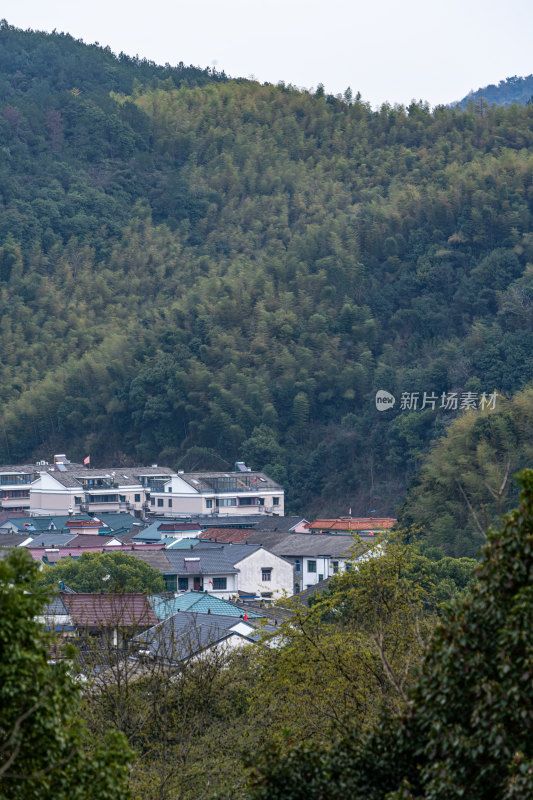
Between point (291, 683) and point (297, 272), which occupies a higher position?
point (297, 272)

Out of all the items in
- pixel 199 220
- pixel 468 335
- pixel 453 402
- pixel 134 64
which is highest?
pixel 134 64

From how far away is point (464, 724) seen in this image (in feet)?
22.7

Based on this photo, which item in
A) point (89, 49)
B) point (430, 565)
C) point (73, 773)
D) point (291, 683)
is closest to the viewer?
point (73, 773)

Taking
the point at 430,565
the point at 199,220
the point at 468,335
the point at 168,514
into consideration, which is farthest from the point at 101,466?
the point at 430,565

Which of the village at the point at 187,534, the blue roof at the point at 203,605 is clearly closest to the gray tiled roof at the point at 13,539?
the village at the point at 187,534

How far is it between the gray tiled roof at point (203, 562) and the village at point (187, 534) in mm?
47

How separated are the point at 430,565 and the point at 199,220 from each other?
84.8 m

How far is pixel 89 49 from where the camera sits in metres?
148

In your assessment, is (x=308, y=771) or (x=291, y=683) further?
(x=291, y=683)

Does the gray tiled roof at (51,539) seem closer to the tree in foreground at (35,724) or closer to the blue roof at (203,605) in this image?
the blue roof at (203,605)

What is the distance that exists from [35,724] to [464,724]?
262cm

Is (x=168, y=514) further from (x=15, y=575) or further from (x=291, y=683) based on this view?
(x=15, y=575)

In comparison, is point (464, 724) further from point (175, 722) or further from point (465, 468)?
point (465, 468)

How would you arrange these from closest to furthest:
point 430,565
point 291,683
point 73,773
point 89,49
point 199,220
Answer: point 73,773 < point 291,683 < point 430,565 < point 199,220 < point 89,49
